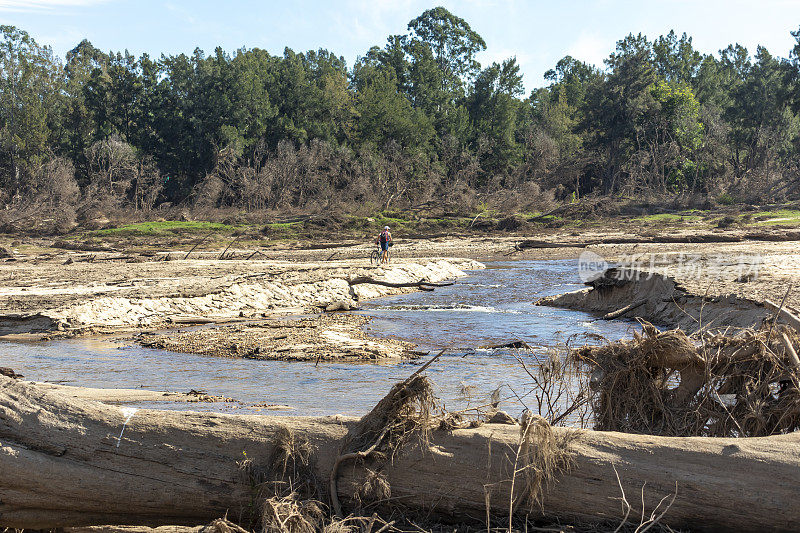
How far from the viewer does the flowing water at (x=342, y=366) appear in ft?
27.8

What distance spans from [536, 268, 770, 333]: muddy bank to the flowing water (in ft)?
2.09

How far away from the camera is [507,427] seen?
4.48 m

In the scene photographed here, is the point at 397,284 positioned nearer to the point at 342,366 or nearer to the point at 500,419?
the point at 342,366

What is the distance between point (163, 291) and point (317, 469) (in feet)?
42.3

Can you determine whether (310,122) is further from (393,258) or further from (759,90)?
(759,90)

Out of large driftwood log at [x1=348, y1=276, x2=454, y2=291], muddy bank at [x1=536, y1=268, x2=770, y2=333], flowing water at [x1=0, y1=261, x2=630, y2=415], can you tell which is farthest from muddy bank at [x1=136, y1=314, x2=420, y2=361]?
large driftwood log at [x1=348, y1=276, x2=454, y2=291]

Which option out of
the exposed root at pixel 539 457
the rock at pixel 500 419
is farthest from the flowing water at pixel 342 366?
the exposed root at pixel 539 457

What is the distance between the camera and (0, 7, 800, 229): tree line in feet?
152

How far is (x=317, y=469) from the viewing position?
173 inches

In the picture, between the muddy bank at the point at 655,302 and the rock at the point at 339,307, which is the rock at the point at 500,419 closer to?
the muddy bank at the point at 655,302

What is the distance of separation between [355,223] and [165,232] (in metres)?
10.2

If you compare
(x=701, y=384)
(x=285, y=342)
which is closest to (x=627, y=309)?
(x=285, y=342)

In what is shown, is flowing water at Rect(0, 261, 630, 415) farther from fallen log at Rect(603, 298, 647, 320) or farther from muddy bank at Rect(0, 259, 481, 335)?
muddy bank at Rect(0, 259, 481, 335)

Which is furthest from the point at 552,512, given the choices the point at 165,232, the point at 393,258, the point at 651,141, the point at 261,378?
the point at 651,141
